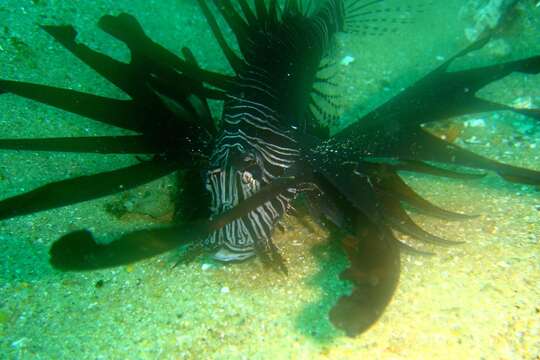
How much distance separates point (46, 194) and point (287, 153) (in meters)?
1.55

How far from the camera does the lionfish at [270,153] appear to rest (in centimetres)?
202

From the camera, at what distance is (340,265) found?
2.70 m

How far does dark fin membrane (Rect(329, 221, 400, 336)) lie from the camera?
1.67 meters

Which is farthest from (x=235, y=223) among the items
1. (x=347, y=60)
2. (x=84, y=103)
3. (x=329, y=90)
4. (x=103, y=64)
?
(x=347, y=60)

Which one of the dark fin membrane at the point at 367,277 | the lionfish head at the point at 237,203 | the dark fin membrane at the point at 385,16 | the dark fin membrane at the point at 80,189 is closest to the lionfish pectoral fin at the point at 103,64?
the dark fin membrane at the point at 80,189

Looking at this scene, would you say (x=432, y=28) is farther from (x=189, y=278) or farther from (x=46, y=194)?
(x=46, y=194)

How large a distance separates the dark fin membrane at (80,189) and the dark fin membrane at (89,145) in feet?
0.64

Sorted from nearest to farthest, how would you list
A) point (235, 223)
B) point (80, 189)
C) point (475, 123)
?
point (80, 189)
point (235, 223)
point (475, 123)

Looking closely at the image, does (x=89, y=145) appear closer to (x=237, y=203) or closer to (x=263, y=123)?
(x=237, y=203)

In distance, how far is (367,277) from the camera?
73.2 inches

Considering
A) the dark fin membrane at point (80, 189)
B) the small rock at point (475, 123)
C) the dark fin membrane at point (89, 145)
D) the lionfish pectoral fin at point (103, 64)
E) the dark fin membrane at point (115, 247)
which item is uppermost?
the lionfish pectoral fin at point (103, 64)

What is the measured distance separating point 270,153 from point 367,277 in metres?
1.18

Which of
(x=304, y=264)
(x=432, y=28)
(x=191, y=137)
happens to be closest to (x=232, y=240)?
(x=304, y=264)

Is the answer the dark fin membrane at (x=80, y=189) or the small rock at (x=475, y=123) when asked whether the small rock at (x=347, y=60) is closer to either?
the small rock at (x=475, y=123)
